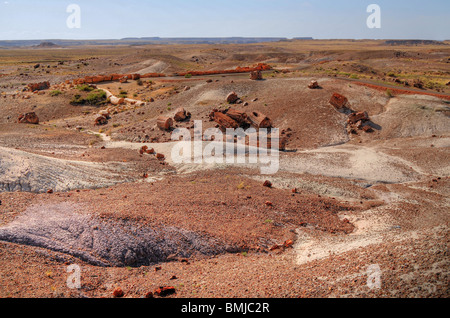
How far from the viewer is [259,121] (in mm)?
27469

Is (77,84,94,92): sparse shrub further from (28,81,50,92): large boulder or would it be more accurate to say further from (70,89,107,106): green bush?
(28,81,50,92): large boulder

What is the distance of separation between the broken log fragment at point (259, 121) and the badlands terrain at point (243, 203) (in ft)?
4.29

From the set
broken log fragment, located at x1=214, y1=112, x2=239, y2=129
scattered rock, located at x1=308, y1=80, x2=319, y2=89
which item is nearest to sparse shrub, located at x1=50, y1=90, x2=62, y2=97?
broken log fragment, located at x1=214, y1=112, x2=239, y2=129

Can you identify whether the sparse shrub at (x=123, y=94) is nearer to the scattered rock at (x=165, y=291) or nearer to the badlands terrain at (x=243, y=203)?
the badlands terrain at (x=243, y=203)

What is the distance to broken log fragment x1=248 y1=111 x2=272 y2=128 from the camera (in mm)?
27438

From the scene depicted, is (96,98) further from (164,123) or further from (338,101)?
(338,101)

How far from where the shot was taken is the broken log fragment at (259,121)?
2744 centimetres

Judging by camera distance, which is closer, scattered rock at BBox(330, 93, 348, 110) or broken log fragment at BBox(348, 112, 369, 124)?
broken log fragment at BBox(348, 112, 369, 124)

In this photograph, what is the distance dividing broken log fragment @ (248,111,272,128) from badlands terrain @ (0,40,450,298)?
1.31 meters

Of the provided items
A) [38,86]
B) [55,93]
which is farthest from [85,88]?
[38,86]

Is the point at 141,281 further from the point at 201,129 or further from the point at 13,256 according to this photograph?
the point at 201,129

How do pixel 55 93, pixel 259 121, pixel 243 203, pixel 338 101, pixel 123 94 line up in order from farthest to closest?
pixel 123 94 → pixel 55 93 → pixel 338 101 → pixel 259 121 → pixel 243 203

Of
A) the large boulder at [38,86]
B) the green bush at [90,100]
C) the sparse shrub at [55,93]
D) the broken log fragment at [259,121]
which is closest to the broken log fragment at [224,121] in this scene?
the broken log fragment at [259,121]

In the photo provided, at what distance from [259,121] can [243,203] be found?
1351 cm
